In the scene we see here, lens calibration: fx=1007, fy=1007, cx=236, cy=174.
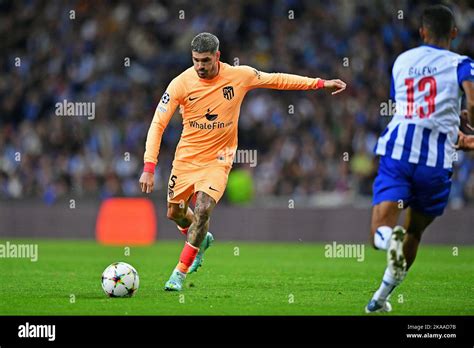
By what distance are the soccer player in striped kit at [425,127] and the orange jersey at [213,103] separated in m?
2.61

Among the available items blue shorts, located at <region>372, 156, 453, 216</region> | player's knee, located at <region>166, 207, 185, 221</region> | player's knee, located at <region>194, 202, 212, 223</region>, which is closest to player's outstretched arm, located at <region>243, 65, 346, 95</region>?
player's knee, located at <region>194, 202, 212, 223</region>

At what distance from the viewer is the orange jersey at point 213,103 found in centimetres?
1146

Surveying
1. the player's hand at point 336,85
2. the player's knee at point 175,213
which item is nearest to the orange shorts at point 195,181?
the player's knee at point 175,213

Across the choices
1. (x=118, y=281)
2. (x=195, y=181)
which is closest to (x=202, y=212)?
(x=195, y=181)

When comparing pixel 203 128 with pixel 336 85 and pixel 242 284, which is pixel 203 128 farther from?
pixel 242 284

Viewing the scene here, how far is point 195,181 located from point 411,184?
331 cm

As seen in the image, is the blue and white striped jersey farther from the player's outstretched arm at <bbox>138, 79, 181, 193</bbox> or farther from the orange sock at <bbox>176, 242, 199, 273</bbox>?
the orange sock at <bbox>176, 242, 199, 273</bbox>

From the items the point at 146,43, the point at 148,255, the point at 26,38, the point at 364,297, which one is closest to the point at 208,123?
the point at 364,297

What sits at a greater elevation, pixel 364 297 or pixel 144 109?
pixel 144 109

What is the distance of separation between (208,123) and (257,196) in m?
10.9

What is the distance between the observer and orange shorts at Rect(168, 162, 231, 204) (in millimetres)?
11359

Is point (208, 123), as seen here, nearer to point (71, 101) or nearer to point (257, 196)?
point (257, 196)

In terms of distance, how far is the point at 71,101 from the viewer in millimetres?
24969

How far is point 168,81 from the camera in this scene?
2491 cm
